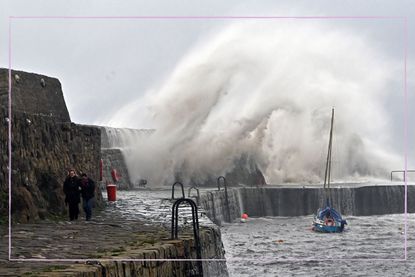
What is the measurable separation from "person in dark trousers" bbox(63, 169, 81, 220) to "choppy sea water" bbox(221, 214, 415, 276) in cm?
374

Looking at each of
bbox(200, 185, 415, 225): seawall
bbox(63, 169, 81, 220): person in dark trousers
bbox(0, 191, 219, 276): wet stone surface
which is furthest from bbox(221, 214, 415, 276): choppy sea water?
bbox(63, 169, 81, 220): person in dark trousers

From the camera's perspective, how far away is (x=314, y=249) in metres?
20.2

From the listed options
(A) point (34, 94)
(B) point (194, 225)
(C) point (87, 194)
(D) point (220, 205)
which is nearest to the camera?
(B) point (194, 225)

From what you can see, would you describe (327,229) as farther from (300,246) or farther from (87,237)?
(87,237)

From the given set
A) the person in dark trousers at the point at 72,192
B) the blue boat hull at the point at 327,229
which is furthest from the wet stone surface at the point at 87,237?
the blue boat hull at the point at 327,229

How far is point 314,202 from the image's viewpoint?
108 ft

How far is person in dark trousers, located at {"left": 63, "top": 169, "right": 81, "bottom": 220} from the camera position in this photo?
12.4m

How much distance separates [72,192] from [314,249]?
30.9 feet

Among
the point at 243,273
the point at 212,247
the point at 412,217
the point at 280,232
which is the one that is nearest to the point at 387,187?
the point at 412,217

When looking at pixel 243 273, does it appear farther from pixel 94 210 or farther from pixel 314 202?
pixel 314 202

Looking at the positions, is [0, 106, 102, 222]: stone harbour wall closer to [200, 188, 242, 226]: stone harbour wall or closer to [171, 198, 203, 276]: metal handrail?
[171, 198, 203, 276]: metal handrail

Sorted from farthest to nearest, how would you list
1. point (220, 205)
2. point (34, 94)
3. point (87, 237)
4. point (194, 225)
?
point (220, 205) → point (34, 94) → point (87, 237) → point (194, 225)

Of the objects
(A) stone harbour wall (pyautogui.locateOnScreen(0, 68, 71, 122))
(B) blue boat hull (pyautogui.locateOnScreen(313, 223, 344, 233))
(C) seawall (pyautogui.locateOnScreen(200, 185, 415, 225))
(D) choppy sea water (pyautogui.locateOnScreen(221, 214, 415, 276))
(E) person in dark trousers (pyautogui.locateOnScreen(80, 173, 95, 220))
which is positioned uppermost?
(A) stone harbour wall (pyautogui.locateOnScreen(0, 68, 71, 122))

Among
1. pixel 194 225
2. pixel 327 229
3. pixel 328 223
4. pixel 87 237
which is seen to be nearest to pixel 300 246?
pixel 327 229
